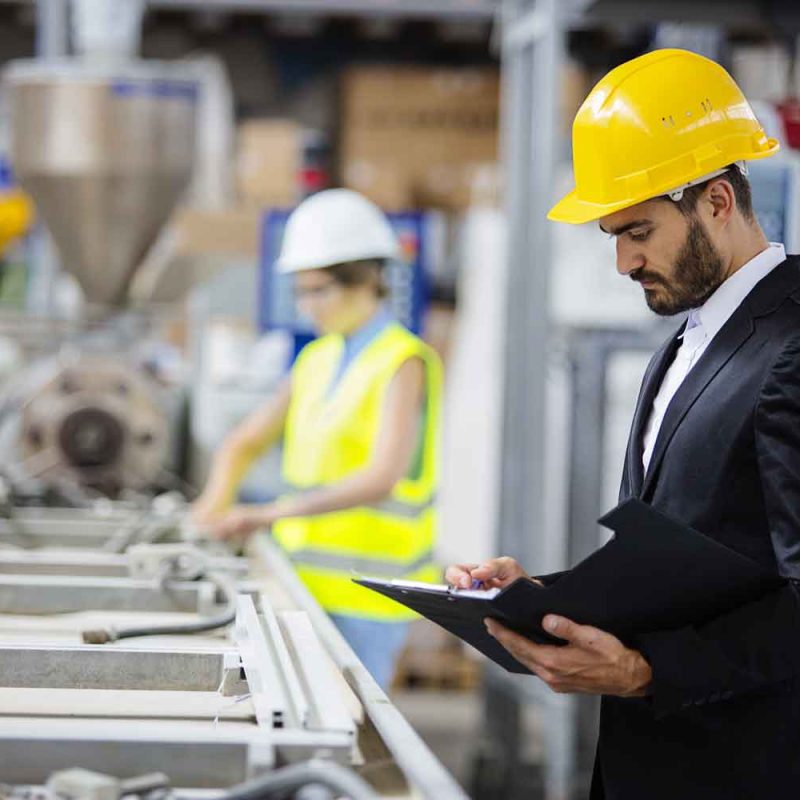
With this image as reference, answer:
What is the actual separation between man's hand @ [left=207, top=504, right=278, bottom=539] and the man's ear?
1.43 metres

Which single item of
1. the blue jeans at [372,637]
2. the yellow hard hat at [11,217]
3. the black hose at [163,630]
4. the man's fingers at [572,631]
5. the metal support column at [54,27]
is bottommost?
the blue jeans at [372,637]

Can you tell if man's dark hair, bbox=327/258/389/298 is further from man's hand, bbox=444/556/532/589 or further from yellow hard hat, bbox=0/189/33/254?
yellow hard hat, bbox=0/189/33/254

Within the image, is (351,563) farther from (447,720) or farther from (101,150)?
(447,720)

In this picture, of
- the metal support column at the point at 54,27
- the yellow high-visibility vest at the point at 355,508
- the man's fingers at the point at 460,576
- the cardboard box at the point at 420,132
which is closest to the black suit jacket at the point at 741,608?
the man's fingers at the point at 460,576

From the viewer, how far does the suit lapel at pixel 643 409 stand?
5.82 ft

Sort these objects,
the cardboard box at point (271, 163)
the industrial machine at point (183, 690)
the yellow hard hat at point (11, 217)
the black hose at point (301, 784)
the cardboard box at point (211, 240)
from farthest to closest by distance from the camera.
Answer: the cardboard box at point (271, 163) < the cardboard box at point (211, 240) < the yellow hard hat at point (11, 217) < the industrial machine at point (183, 690) < the black hose at point (301, 784)

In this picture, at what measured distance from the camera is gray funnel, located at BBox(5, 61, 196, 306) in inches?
139

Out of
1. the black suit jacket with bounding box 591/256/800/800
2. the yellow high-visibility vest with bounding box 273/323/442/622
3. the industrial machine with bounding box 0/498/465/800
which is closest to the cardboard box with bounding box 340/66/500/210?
the yellow high-visibility vest with bounding box 273/323/442/622

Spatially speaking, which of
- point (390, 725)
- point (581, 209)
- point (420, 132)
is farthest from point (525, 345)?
point (390, 725)

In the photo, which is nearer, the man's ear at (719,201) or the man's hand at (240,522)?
the man's ear at (719,201)

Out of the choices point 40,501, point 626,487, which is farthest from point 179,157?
point 626,487

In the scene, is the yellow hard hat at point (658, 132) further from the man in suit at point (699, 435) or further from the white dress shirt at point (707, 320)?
the white dress shirt at point (707, 320)

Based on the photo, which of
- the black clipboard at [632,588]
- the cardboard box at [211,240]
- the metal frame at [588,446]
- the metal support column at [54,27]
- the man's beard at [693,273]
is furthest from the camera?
the cardboard box at [211,240]

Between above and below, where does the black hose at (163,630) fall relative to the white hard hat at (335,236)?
below
